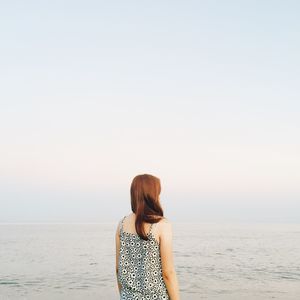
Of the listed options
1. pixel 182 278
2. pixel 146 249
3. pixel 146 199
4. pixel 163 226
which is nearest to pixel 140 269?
pixel 146 249

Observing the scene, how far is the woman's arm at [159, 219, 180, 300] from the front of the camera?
4098 millimetres

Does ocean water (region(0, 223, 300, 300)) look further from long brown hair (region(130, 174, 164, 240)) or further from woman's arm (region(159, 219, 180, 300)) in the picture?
long brown hair (region(130, 174, 164, 240))

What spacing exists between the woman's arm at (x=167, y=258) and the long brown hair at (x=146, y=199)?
11 centimetres

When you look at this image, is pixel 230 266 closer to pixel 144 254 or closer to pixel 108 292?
pixel 108 292

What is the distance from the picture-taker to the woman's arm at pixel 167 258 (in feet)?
13.4

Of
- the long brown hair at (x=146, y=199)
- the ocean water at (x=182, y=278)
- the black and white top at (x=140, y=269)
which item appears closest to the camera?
the long brown hair at (x=146, y=199)

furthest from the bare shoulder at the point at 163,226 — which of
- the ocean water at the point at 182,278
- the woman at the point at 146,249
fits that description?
the ocean water at the point at 182,278

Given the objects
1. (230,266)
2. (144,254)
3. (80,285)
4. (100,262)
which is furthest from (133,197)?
(100,262)

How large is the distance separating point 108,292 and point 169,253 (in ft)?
55.3

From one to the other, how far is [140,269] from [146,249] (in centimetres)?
20

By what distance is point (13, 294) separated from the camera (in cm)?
1988

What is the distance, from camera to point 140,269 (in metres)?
4.21

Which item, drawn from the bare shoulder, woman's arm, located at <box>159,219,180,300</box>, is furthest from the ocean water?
the bare shoulder

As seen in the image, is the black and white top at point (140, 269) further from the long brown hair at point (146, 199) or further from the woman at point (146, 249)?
the long brown hair at point (146, 199)
